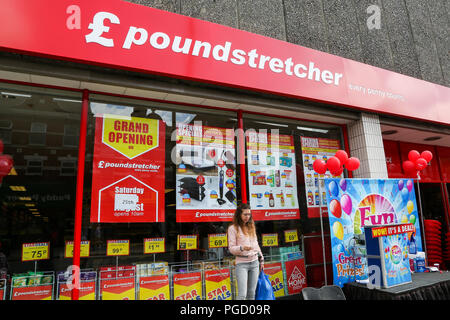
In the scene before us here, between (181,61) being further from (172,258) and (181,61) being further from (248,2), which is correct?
(172,258)

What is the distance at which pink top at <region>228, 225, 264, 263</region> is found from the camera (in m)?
3.90

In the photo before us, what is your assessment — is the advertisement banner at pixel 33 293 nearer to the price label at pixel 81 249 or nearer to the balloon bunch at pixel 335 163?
the price label at pixel 81 249

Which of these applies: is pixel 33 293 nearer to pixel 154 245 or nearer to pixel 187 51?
pixel 154 245

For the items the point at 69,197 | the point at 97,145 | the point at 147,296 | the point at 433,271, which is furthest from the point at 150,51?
the point at 433,271

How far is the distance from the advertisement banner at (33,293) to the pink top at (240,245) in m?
2.26

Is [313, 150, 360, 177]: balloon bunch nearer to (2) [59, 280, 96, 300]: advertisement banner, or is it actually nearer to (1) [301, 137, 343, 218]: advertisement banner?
(1) [301, 137, 343, 218]: advertisement banner

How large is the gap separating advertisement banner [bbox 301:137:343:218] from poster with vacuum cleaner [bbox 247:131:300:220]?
276mm

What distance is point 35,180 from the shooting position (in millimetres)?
3871

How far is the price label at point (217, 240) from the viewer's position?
15.3 feet

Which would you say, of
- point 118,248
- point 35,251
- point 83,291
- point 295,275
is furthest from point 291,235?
point 35,251

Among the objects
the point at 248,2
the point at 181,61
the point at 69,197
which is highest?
the point at 248,2

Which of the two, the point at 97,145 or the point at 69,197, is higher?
the point at 97,145

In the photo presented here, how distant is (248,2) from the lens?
5156 millimetres

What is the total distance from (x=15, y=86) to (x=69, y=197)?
61.2 inches
